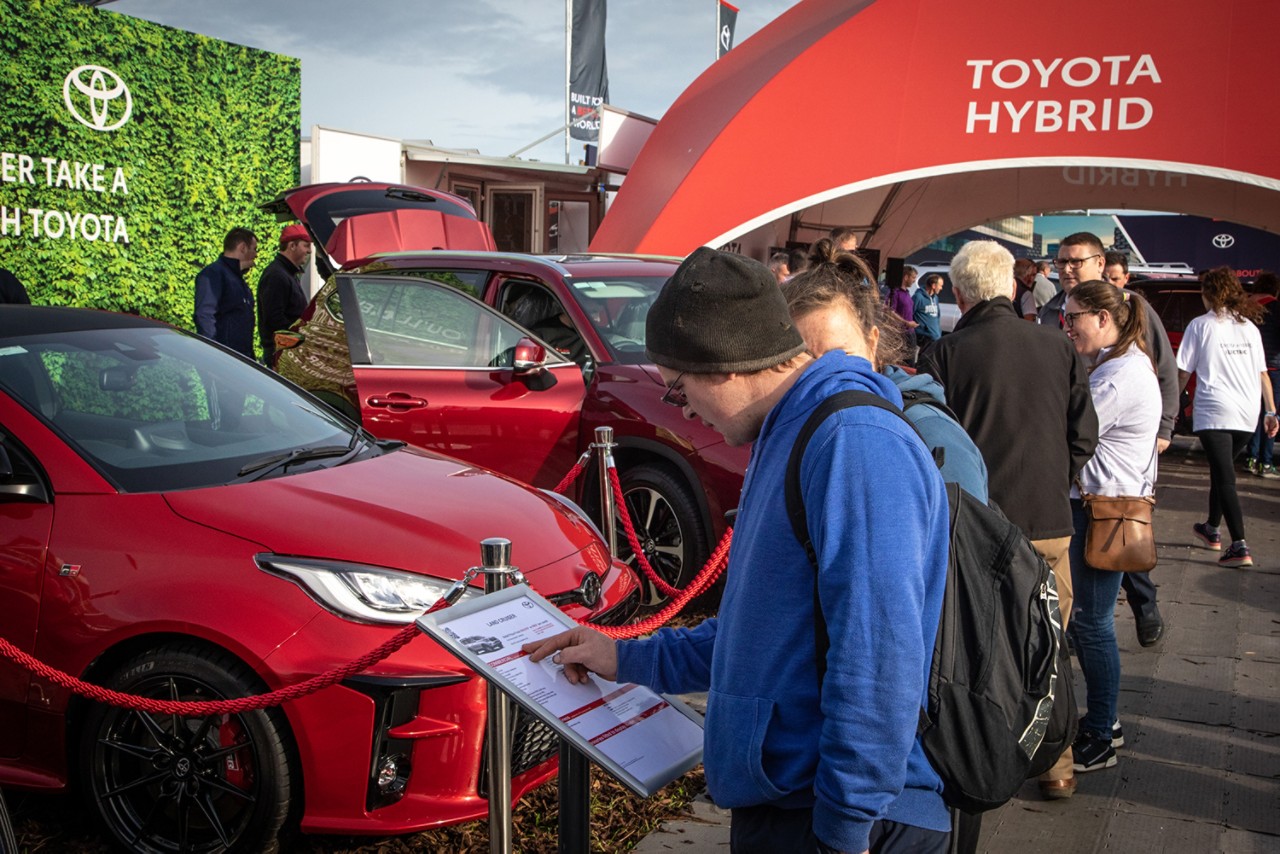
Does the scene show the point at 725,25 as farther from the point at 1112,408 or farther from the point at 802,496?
the point at 802,496

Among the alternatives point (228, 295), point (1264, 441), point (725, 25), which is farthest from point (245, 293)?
point (725, 25)

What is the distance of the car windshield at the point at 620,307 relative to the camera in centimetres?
678

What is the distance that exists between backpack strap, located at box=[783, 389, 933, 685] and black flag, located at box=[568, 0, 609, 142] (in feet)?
87.9

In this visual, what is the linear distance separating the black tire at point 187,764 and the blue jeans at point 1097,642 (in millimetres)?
2989

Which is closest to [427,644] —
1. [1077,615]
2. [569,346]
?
[1077,615]

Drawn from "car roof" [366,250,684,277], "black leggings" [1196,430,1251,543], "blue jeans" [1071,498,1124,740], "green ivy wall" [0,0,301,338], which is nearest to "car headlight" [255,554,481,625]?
"blue jeans" [1071,498,1124,740]

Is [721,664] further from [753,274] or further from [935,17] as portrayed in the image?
[935,17]

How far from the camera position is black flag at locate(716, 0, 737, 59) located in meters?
31.5

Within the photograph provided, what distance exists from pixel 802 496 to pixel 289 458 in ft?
9.30

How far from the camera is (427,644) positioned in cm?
350

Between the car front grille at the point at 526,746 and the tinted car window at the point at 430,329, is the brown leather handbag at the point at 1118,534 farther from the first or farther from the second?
the tinted car window at the point at 430,329

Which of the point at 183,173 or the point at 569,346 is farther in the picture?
the point at 183,173

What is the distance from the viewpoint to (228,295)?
10023 millimetres

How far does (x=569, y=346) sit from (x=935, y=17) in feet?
27.7
